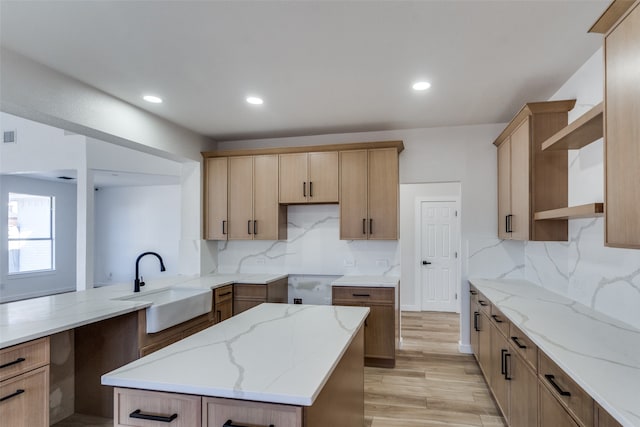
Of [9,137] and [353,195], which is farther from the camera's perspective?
[9,137]

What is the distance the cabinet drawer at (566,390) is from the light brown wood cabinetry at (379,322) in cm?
197

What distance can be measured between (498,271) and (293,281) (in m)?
2.39

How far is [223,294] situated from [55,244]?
6727 mm

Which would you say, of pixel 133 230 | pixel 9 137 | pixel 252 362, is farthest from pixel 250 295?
pixel 133 230

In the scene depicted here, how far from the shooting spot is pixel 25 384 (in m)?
1.96

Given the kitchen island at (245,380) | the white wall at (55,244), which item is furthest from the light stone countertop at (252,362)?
the white wall at (55,244)

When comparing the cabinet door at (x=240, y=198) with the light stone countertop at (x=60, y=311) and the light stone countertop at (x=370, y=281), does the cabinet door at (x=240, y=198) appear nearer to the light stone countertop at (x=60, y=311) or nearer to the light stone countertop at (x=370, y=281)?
the light stone countertop at (x=60, y=311)

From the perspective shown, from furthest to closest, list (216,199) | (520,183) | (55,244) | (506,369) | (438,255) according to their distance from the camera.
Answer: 1. (55,244)
2. (438,255)
3. (216,199)
4. (520,183)
5. (506,369)

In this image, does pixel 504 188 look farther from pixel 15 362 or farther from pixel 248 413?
pixel 15 362

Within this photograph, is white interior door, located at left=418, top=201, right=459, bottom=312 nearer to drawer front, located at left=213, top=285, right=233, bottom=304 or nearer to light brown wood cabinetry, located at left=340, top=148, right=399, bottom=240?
light brown wood cabinetry, located at left=340, top=148, right=399, bottom=240

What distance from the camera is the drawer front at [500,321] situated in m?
2.44

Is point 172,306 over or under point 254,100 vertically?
under

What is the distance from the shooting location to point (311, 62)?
2.49 m

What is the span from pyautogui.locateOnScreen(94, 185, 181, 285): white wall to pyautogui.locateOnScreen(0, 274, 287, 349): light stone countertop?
16.6 feet
